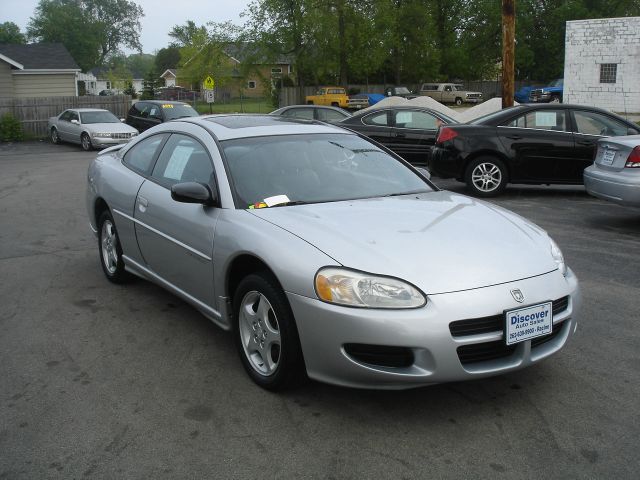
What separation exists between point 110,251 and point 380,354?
3.59 meters

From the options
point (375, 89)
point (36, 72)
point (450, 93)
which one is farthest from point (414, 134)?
point (375, 89)

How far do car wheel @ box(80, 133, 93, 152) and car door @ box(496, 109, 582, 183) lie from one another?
1566 centimetres

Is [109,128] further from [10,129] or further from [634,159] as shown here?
[634,159]

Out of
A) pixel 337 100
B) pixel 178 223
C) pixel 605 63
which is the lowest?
pixel 178 223

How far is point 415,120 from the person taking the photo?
1442cm

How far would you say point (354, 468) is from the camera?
311 centimetres

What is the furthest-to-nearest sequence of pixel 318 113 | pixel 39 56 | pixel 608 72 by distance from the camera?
pixel 39 56
pixel 608 72
pixel 318 113

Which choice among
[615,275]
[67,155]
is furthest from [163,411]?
[67,155]

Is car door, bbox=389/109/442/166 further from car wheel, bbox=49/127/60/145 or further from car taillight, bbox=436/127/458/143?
car wheel, bbox=49/127/60/145

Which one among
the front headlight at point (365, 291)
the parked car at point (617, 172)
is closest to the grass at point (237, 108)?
the parked car at point (617, 172)

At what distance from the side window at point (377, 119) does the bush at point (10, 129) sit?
17991 millimetres

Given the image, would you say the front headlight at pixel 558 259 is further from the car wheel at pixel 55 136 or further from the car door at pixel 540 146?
the car wheel at pixel 55 136

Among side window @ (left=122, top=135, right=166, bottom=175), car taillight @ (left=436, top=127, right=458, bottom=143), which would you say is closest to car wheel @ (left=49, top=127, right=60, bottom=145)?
car taillight @ (left=436, top=127, right=458, bottom=143)

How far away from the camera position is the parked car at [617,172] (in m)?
7.85
